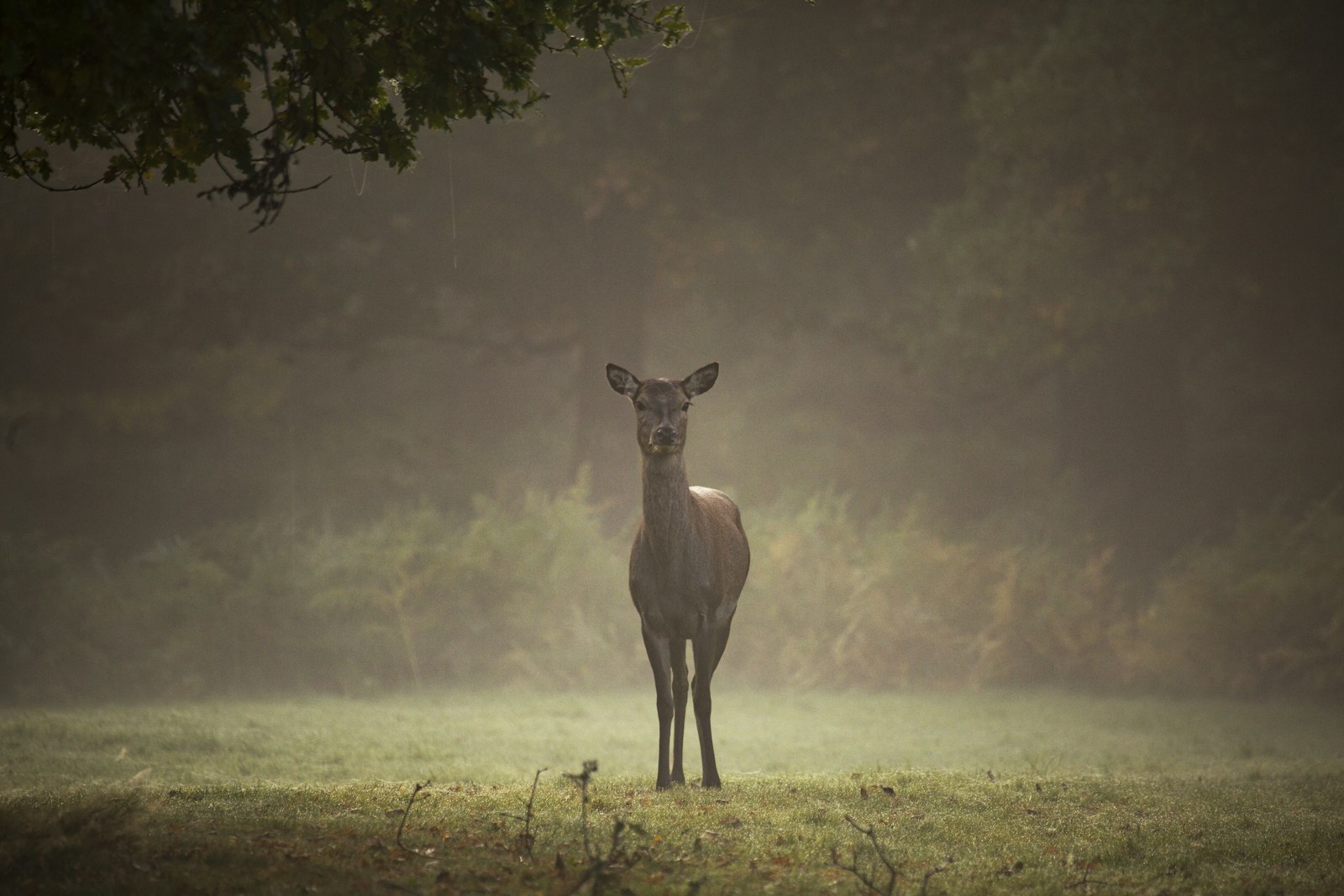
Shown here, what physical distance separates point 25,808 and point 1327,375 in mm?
21590

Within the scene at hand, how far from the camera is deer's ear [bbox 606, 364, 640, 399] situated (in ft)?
29.1

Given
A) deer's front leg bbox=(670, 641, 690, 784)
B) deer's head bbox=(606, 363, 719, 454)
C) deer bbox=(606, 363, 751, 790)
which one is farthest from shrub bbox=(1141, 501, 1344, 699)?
deer's head bbox=(606, 363, 719, 454)

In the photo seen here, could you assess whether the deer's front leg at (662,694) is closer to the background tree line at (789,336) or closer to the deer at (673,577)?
the deer at (673,577)

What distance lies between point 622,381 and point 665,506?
38.9 inches

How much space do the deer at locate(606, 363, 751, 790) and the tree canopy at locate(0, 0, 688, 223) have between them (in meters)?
2.26

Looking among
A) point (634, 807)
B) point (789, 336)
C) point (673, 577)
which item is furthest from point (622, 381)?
point (789, 336)

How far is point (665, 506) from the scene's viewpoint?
8633 mm

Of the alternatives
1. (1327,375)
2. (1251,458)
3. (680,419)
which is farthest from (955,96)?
(680,419)

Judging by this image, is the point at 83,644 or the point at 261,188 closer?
the point at 261,188

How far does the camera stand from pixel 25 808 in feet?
22.0

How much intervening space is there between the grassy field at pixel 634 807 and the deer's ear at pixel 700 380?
8.94 feet

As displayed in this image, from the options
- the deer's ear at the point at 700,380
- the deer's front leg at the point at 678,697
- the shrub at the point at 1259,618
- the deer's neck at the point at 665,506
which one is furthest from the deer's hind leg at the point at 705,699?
the shrub at the point at 1259,618

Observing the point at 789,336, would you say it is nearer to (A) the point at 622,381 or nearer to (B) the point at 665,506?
(A) the point at 622,381

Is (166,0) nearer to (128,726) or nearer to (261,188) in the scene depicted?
(261,188)
